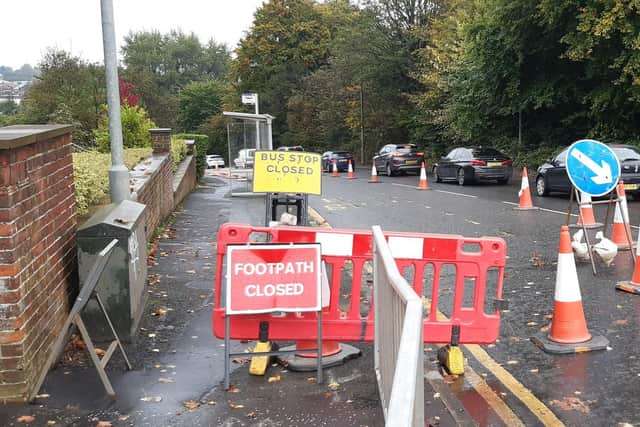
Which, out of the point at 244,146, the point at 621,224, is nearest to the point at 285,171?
the point at 621,224

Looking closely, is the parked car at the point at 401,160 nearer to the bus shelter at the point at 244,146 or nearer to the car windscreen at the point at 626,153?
the bus shelter at the point at 244,146

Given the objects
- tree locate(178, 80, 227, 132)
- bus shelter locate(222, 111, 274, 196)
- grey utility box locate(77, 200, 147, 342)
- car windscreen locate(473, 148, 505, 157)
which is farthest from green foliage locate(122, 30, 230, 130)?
grey utility box locate(77, 200, 147, 342)

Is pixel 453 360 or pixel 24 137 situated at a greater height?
pixel 24 137

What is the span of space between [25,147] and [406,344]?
346 centimetres

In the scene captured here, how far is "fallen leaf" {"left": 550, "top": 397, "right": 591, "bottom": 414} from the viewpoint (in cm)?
459

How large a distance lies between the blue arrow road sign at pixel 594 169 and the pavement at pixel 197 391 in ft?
13.5

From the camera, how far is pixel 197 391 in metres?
4.96

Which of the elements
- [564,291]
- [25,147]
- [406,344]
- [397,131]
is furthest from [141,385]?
[397,131]

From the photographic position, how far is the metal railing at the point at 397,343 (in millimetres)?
2117

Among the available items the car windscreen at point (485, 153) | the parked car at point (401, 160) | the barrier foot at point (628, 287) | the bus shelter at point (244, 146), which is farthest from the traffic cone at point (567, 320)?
the parked car at point (401, 160)

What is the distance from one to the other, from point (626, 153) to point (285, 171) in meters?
A: 13.0

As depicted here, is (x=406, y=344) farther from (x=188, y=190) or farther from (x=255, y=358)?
(x=188, y=190)

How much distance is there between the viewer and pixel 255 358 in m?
5.34

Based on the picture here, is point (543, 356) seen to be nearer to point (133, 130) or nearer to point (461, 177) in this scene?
point (133, 130)
